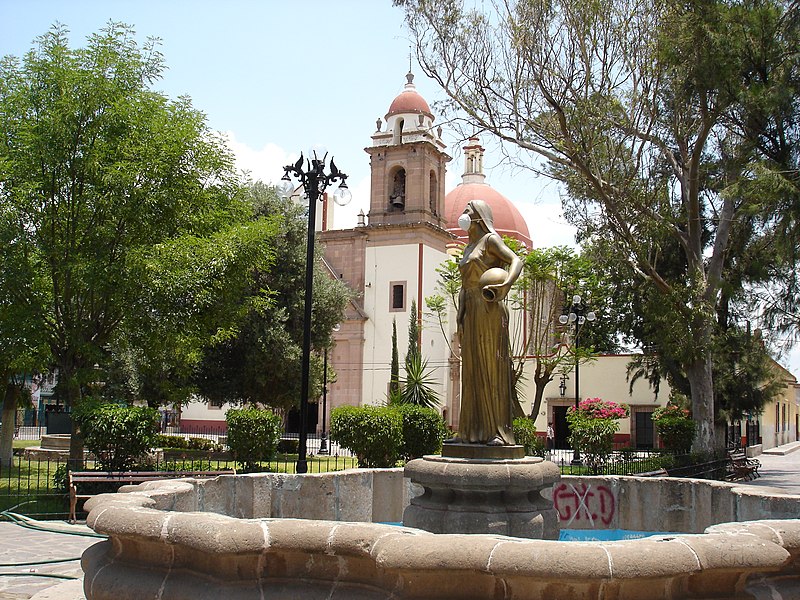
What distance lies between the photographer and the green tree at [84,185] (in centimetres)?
1341

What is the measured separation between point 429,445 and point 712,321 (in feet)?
23.8

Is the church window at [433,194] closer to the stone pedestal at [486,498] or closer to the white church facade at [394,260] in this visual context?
the white church facade at [394,260]

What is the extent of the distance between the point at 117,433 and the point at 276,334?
38.8 ft

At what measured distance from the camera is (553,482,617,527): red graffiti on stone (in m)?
8.98

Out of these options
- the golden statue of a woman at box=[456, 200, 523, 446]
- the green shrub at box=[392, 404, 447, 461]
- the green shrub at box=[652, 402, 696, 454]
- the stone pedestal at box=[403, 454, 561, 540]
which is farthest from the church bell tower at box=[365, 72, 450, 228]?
the stone pedestal at box=[403, 454, 561, 540]

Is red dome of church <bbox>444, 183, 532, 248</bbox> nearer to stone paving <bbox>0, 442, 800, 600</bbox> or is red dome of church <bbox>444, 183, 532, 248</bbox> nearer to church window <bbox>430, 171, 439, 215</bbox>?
church window <bbox>430, 171, 439, 215</bbox>

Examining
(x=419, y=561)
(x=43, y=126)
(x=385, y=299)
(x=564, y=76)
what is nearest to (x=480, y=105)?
(x=564, y=76)

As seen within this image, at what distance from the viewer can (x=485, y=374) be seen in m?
7.15

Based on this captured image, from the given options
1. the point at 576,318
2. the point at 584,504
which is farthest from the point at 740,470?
the point at 584,504

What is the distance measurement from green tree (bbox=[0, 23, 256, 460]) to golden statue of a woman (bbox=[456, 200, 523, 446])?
308 inches

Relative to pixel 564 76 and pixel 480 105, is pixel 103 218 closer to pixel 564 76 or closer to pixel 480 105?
pixel 480 105

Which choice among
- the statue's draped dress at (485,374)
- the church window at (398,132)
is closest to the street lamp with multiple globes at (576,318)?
the statue's draped dress at (485,374)

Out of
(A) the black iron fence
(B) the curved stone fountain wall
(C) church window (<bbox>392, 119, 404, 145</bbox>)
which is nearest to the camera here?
(B) the curved stone fountain wall

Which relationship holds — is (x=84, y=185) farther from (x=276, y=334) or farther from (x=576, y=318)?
(x=576, y=318)
